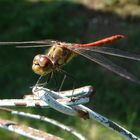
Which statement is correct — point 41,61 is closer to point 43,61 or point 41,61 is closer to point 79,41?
point 43,61

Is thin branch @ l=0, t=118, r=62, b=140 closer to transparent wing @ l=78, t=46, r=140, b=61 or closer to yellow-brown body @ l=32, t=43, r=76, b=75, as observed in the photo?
yellow-brown body @ l=32, t=43, r=76, b=75

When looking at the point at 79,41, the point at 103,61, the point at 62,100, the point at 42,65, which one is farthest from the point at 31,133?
the point at 79,41

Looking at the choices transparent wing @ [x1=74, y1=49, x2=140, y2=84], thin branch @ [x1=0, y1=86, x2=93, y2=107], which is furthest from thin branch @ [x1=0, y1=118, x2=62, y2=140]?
transparent wing @ [x1=74, y1=49, x2=140, y2=84]

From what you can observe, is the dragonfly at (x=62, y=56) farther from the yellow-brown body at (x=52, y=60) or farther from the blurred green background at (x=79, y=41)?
the blurred green background at (x=79, y=41)

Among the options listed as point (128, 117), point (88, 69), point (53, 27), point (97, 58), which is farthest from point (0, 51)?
point (97, 58)

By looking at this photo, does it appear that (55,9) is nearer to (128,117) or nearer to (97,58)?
(128,117)

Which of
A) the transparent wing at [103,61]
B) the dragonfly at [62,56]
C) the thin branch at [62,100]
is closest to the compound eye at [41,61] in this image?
the dragonfly at [62,56]
